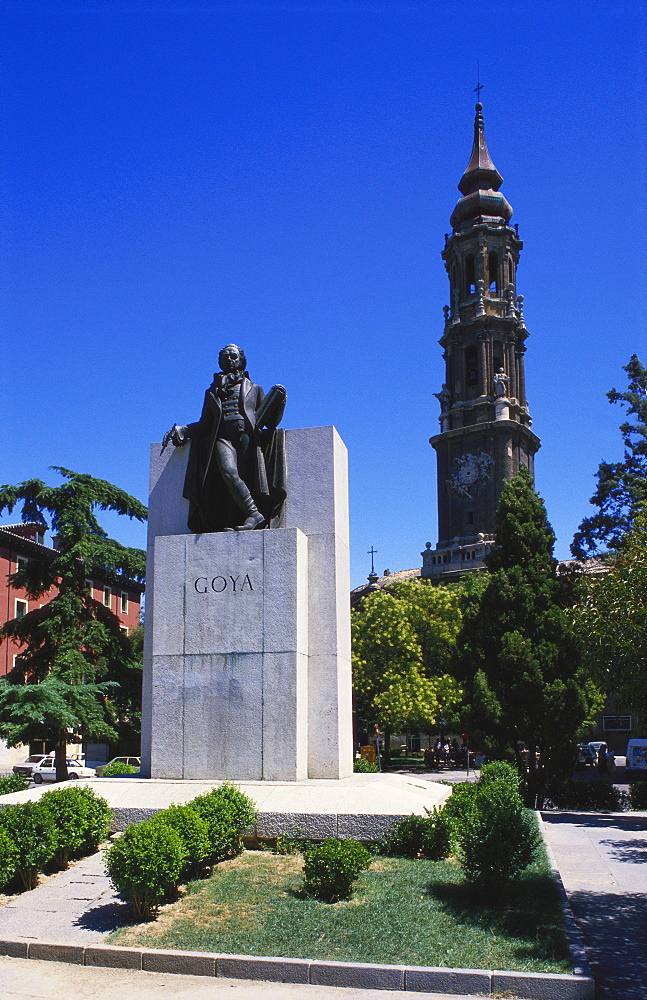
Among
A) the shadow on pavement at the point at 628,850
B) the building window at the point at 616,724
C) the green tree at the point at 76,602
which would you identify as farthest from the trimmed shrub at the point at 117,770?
the building window at the point at 616,724

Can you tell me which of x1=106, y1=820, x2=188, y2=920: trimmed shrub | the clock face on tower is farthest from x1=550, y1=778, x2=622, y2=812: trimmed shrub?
the clock face on tower

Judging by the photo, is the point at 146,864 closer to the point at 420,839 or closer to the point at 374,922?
the point at 374,922

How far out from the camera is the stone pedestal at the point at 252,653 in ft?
37.6

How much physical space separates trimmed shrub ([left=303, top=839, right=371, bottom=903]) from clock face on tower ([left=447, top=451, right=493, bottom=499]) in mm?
76278

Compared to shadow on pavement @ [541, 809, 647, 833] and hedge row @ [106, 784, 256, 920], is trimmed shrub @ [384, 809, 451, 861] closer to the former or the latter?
hedge row @ [106, 784, 256, 920]

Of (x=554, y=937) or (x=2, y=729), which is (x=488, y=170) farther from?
(x=554, y=937)

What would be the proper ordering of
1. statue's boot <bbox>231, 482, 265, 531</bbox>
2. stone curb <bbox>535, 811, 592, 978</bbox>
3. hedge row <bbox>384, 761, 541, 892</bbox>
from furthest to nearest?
statue's boot <bbox>231, 482, 265, 531</bbox> < hedge row <bbox>384, 761, 541, 892</bbox> < stone curb <bbox>535, 811, 592, 978</bbox>

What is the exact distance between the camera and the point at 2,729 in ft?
73.2

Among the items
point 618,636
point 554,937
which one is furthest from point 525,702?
point 554,937

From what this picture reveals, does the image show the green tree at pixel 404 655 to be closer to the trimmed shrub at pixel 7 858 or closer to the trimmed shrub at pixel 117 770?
the trimmed shrub at pixel 117 770

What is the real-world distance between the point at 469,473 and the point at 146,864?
257 ft

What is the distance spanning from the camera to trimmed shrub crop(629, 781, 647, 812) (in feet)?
73.6

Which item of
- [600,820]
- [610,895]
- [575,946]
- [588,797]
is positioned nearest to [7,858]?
[575,946]

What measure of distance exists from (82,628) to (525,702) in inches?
534
